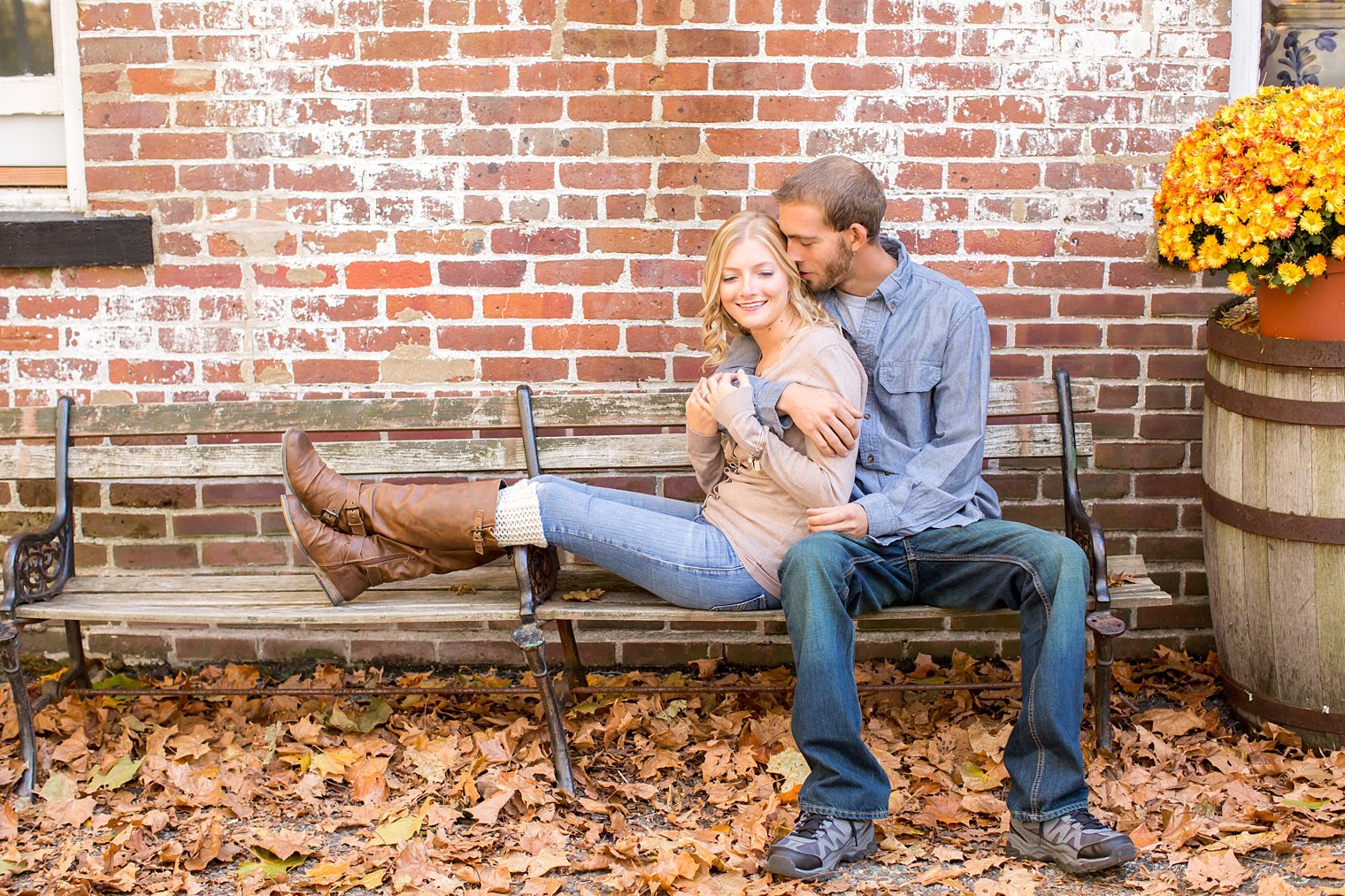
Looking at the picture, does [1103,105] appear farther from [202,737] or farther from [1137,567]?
[202,737]

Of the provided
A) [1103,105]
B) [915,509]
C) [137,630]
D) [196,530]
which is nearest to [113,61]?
[196,530]

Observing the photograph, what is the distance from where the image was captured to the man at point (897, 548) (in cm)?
284

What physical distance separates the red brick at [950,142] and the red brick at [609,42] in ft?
2.69

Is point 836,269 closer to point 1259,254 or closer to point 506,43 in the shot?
point 1259,254

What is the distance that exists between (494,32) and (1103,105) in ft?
5.91

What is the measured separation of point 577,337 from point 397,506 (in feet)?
2.84

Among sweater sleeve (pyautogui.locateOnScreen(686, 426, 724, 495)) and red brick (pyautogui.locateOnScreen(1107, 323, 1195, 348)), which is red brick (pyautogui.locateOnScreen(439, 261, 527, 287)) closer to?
sweater sleeve (pyautogui.locateOnScreen(686, 426, 724, 495))

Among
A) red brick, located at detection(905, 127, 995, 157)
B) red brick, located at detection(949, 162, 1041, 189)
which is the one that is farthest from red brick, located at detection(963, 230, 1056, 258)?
red brick, located at detection(905, 127, 995, 157)

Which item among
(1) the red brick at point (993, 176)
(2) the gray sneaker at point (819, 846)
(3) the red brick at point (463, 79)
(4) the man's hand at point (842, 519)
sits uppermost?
(3) the red brick at point (463, 79)

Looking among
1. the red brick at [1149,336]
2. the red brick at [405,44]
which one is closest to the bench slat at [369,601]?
the red brick at [1149,336]

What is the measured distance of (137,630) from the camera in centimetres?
412

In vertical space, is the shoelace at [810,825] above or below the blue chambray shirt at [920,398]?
below

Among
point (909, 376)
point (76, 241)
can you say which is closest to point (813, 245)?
point (909, 376)

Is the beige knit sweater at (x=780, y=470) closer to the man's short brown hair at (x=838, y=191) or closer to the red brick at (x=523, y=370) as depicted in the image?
the man's short brown hair at (x=838, y=191)
